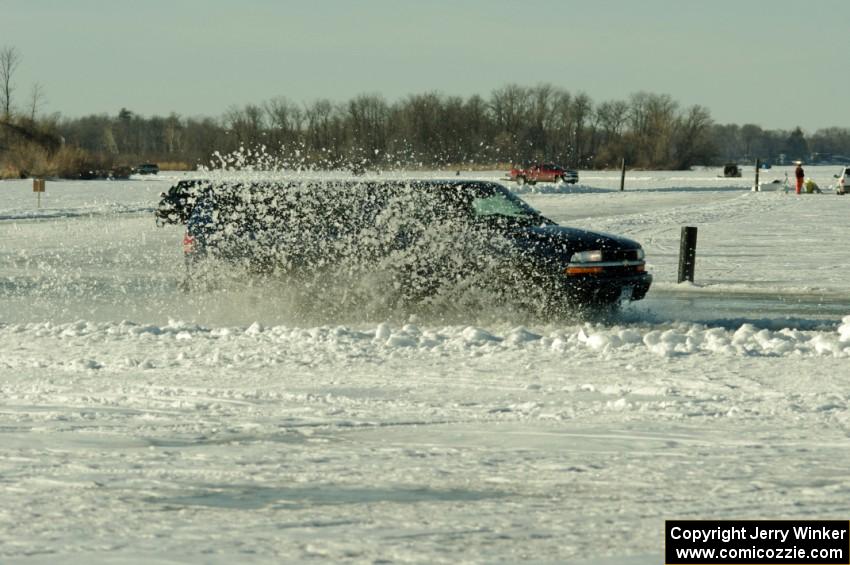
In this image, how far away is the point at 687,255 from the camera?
15570mm

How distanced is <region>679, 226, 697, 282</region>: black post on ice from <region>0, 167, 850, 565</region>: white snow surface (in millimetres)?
2138

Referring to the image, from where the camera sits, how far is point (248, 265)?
1242 cm

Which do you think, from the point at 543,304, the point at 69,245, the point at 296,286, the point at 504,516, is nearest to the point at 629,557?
the point at 504,516

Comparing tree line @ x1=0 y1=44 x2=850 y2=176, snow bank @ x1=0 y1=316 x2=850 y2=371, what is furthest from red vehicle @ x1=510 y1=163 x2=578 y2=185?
snow bank @ x1=0 y1=316 x2=850 y2=371

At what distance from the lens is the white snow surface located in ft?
15.6

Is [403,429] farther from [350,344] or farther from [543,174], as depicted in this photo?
[543,174]

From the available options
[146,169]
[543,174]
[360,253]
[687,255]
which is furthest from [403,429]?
[146,169]

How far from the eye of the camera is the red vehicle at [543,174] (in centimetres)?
6575

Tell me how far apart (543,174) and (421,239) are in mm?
57642

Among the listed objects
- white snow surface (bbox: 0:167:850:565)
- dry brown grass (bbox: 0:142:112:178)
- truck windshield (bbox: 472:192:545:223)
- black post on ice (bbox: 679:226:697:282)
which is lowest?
white snow surface (bbox: 0:167:850:565)

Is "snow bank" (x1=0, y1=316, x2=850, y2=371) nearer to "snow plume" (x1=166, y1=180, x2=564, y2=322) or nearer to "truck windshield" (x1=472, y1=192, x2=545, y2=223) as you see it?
"snow plume" (x1=166, y1=180, x2=564, y2=322)

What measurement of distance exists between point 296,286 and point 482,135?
317 feet

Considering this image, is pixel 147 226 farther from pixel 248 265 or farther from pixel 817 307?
pixel 817 307

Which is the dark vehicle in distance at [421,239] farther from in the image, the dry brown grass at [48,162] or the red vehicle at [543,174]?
the dry brown grass at [48,162]
